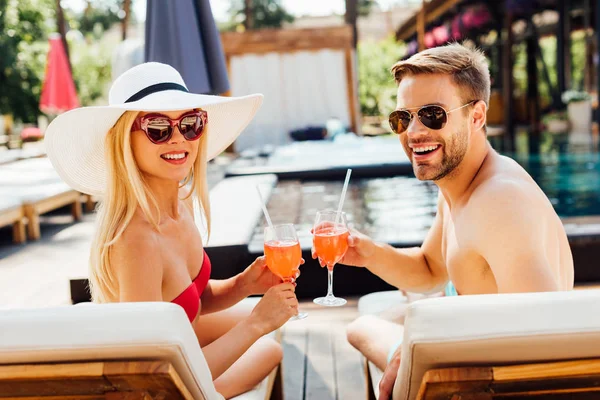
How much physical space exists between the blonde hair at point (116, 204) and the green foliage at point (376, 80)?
49.5 ft

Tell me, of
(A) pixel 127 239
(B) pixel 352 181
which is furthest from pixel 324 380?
(B) pixel 352 181

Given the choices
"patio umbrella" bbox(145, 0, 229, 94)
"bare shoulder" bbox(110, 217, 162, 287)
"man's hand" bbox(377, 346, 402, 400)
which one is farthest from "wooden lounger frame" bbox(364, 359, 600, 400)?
"patio umbrella" bbox(145, 0, 229, 94)

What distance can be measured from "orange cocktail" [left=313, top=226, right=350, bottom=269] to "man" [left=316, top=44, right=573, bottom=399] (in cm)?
34

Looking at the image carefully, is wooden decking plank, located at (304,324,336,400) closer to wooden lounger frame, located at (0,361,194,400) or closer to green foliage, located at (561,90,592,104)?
wooden lounger frame, located at (0,361,194,400)

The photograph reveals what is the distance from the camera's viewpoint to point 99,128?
2174 mm

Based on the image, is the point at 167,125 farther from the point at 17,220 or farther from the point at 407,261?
the point at 17,220

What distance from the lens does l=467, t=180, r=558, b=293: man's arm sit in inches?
70.6

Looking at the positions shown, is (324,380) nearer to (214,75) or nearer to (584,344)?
→ (584,344)

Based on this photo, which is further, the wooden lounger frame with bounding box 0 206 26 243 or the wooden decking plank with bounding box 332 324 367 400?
the wooden lounger frame with bounding box 0 206 26 243

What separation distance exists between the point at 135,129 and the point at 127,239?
1.30 feet

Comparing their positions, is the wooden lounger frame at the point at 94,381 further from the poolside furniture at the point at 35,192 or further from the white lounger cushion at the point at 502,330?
the poolside furniture at the point at 35,192

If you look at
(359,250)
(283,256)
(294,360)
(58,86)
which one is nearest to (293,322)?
(294,360)

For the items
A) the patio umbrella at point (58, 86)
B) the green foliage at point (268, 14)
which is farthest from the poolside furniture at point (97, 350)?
the green foliage at point (268, 14)

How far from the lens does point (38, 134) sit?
1741 centimetres
